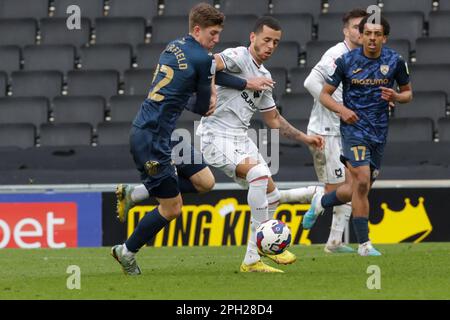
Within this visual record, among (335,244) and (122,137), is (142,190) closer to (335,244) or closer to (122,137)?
(335,244)

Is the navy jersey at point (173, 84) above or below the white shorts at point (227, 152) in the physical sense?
above

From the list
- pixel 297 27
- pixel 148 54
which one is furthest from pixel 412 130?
pixel 148 54

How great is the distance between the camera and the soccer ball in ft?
31.6

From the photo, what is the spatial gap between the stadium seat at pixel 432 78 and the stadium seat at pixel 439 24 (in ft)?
3.56

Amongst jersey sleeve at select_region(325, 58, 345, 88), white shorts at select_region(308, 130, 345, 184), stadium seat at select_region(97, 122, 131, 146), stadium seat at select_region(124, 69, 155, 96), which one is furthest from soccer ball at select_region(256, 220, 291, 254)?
stadium seat at select_region(124, 69, 155, 96)

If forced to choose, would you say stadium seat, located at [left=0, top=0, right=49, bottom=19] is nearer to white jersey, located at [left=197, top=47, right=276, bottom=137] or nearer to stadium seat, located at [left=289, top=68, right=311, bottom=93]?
stadium seat, located at [left=289, top=68, right=311, bottom=93]

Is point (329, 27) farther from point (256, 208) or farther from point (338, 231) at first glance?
point (256, 208)

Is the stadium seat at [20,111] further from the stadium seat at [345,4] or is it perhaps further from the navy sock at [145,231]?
the navy sock at [145,231]

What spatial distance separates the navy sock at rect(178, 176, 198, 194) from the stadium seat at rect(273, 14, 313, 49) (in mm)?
8558

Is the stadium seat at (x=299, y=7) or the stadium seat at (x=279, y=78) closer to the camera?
the stadium seat at (x=279, y=78)

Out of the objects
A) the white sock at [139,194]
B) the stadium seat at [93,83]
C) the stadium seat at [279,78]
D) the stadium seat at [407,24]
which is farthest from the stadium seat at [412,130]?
the white sock at [139,194]

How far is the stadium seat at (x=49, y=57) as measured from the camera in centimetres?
1856

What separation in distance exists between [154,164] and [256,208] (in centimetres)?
→ 100
